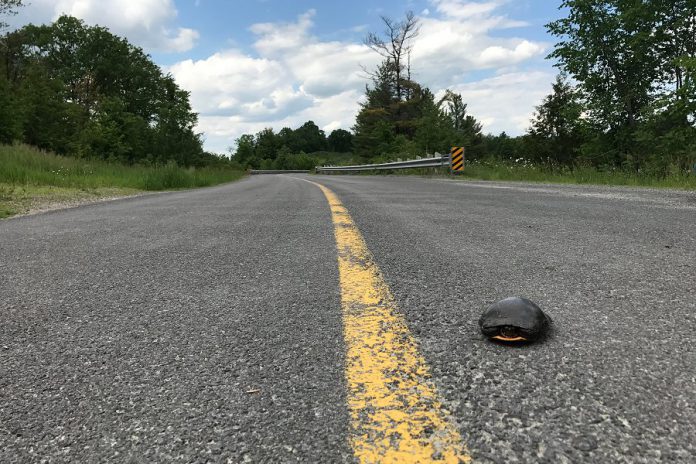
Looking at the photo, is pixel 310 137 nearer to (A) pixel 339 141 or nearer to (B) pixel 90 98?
(A) pixel 339 141

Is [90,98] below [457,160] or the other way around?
the other way around

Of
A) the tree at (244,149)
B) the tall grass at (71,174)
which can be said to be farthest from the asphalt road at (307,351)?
the tree at (244,149)

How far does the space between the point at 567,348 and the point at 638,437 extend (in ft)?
1.40

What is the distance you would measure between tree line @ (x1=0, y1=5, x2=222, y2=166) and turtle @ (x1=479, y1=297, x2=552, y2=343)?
26.7 meters

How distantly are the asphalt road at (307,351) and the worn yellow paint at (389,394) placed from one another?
0.12ft

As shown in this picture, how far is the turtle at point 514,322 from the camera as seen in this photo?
1344 millimetres

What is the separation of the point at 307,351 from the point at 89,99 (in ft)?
175

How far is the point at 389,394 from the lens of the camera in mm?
1080

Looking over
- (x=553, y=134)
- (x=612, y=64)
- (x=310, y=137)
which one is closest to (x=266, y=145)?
(x=310, y=137)

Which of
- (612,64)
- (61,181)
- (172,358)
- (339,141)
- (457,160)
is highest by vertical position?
(339,141)

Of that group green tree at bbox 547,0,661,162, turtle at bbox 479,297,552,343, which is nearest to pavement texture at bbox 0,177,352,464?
turtle at bbox 479,297,552,343

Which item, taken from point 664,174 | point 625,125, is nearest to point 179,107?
point 625,125

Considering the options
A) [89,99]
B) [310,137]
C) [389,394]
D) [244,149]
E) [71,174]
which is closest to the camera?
[389,394]

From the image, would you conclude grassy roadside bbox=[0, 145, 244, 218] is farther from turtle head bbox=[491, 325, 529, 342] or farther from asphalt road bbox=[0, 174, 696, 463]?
turtle head bbox=[491, 325, 529, 342]
